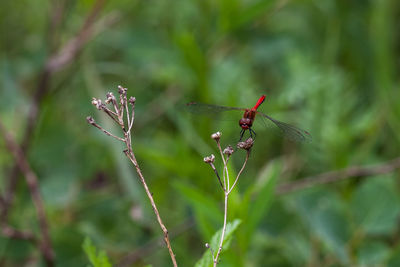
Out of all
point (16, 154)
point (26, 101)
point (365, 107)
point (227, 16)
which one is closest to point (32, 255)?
point (16, 154)

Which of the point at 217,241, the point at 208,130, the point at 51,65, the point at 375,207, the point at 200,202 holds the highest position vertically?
the point at 51,65

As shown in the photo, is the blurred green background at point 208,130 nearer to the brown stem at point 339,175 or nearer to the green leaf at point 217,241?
the brown stem at point 339,175

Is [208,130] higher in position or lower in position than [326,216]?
higher

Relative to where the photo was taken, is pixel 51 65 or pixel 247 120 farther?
pixel 51 65

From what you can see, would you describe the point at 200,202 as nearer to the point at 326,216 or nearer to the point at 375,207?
the point at 326,216

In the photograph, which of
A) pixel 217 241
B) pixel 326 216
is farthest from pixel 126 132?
pixel 326 216

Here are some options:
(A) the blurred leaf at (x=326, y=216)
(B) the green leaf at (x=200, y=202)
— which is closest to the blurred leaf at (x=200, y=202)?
(B) the green leaf at (x=200, y=202)

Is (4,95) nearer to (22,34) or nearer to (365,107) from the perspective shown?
(22,34)

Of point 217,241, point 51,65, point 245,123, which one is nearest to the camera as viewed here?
point 217,241
